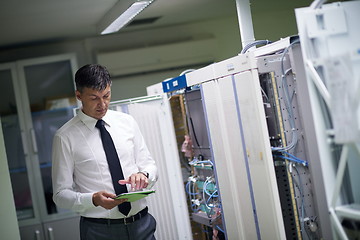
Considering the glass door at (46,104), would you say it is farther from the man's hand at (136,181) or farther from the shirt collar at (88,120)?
the man's hand at (136,181)

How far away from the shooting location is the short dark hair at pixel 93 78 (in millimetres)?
2900

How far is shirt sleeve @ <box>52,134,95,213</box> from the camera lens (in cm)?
281

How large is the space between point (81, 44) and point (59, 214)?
7.41 feet

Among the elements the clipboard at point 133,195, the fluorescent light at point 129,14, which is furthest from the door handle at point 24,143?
the clipboard at point 133,195

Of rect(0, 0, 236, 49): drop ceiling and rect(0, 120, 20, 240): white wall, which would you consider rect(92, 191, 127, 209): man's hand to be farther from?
rect(0, 0, 236, 49): drop ceiling

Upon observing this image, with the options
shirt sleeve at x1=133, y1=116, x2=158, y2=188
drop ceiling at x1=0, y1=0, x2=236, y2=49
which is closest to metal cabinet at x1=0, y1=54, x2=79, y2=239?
drop ceiling at x1=0, y1=0, x2=236, y2=49

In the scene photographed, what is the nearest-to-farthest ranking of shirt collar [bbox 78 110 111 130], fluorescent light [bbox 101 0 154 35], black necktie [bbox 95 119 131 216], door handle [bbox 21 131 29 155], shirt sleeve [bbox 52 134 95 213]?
shirt sleeve [bbox 52 134 95 213], black necktie [bbox 95 119 131 216], shirt collar [bbox 78 110 111 130], fluorescent light [bbox 101 0 154 35], door handle [bbox 21 131 29 155]

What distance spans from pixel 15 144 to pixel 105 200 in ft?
12.9

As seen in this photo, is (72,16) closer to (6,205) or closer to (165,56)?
(165,56)

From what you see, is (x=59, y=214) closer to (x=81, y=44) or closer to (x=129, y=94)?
(x=129, y=94)

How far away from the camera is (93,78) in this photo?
291cm

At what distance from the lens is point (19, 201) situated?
6.24 m

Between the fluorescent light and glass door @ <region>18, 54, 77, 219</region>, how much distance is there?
1.05m

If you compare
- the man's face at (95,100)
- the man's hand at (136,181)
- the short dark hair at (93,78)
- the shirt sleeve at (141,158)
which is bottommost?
the man's hand at (136,181)
